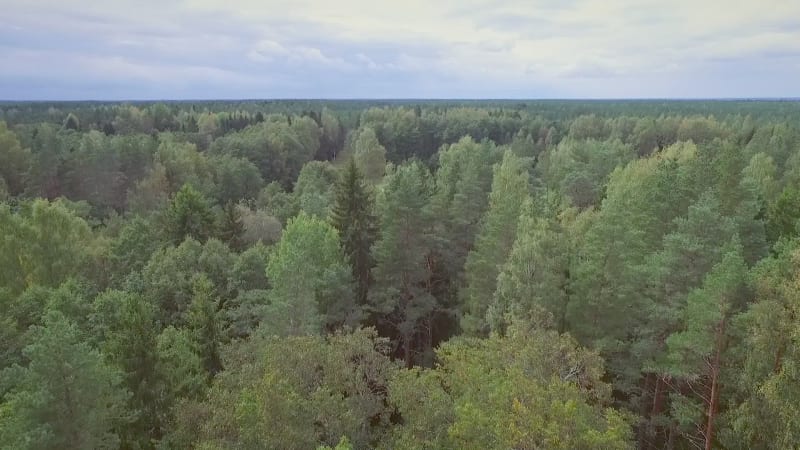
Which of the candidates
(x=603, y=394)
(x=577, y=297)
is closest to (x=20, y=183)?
(x=577, y=297)

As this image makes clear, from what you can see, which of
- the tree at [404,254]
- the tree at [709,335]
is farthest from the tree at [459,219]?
the tree at [709,335]

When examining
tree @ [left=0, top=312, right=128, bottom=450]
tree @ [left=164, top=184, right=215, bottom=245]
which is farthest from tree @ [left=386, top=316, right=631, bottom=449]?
tree @ [left=164, top=184, right=215, bottom=245]

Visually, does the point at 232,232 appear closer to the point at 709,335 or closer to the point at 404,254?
the point at 404,254

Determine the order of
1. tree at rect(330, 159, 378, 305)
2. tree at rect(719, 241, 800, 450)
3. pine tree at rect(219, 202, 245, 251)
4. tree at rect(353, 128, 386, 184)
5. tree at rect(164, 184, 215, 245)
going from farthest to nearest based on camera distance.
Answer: tree at rect(353, 128, 386, 184), pine tree at rect(219, 202, 245, 251), tree at rect(164, 184, 215, 245), tree at rect(330, 159, 378, 305), tree at rect(719, 241, 800, 450)

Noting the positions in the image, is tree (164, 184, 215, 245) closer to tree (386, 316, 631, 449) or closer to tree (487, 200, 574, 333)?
tree (487, 200, 574, 333)

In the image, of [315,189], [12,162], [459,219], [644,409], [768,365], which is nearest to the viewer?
[768,365]

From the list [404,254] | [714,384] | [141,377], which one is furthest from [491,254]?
[141,377]
